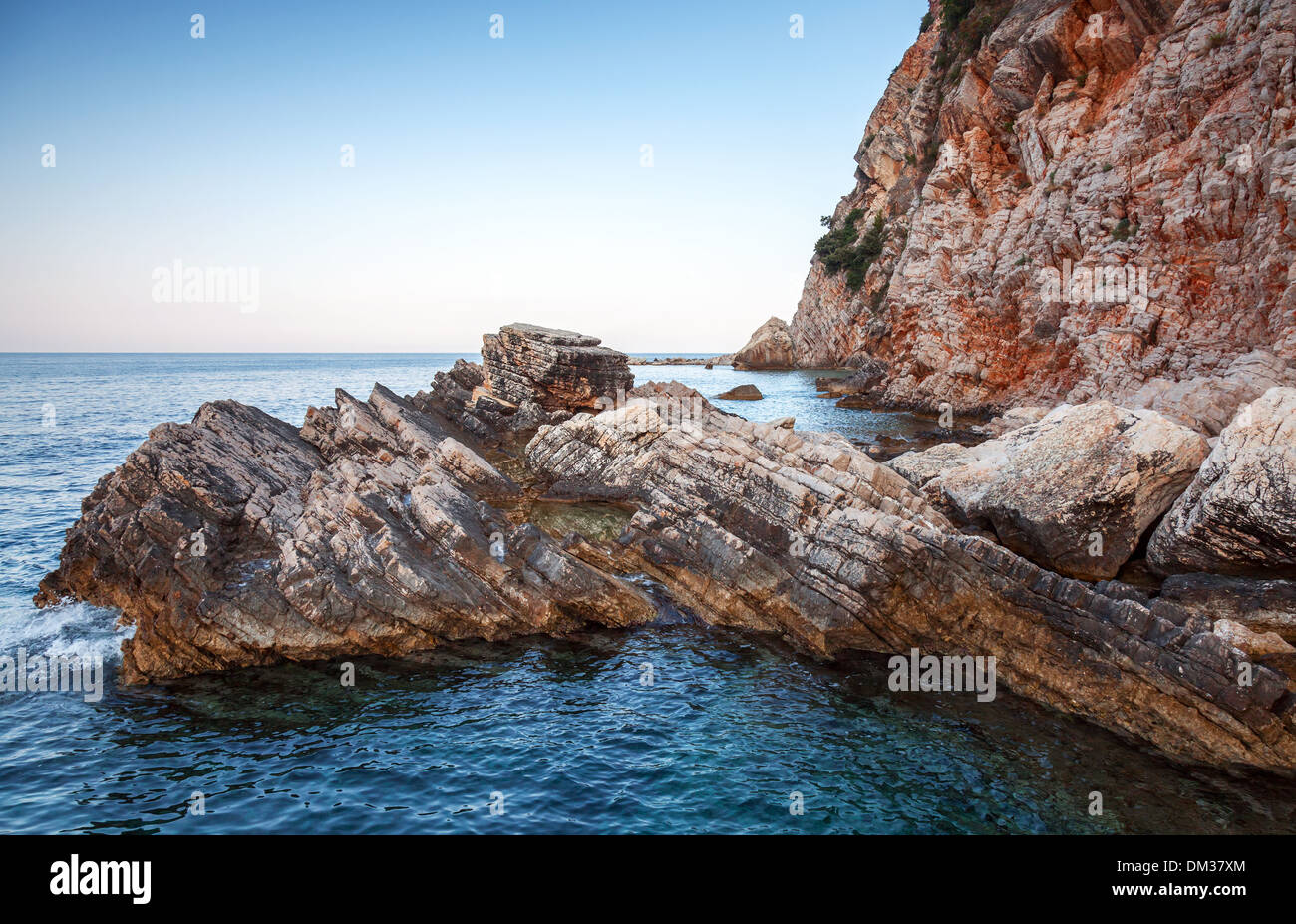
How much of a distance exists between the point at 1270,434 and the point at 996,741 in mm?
10756

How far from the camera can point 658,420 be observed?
2602 cm

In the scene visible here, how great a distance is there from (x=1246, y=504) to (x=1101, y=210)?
30.3 metres

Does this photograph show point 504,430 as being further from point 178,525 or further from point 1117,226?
point 1117,226

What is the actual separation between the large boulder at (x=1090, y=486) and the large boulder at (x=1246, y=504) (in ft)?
4.20

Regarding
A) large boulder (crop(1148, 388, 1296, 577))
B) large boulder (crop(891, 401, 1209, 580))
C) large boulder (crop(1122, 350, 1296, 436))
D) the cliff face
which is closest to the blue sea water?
large boulder (crop(1148, 388, 1296, 577))

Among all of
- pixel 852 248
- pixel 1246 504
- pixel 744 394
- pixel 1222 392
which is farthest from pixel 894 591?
pixel 852 248

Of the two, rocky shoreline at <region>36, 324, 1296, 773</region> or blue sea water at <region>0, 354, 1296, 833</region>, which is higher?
rocky shoreline at <region>36, 324, 1296, 773</region>

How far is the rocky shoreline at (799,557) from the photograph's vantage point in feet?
51.0

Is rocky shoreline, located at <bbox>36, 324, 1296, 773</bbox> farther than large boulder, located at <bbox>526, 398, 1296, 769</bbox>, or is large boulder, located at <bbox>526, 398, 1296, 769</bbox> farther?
rocky shoreline, located at <bbox>36, 324, 1296, 773</bbox>

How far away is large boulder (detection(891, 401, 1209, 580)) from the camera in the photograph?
20.2 metres

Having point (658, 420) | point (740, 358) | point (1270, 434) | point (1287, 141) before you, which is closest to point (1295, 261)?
point (1287, 141)

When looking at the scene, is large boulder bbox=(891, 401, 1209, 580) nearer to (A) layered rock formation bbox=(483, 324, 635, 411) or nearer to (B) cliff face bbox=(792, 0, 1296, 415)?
(B) cliff face bbox=(792, 0, 1296, 415)

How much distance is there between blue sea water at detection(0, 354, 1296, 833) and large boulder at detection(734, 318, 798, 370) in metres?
102

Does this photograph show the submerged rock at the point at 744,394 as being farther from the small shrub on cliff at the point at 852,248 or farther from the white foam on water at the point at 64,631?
the white foam on water at the point at 64,631
